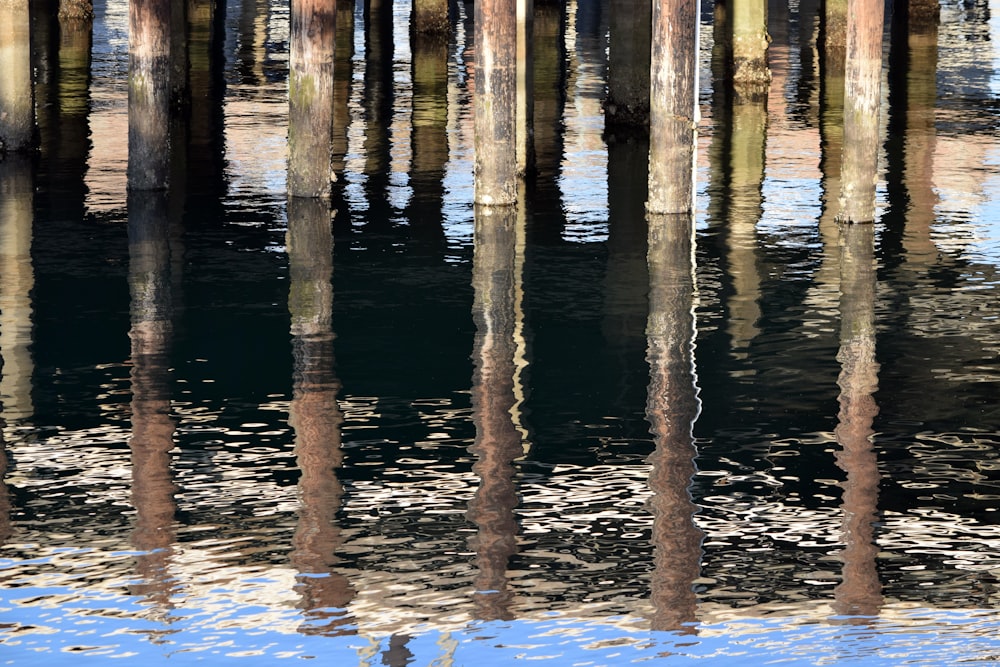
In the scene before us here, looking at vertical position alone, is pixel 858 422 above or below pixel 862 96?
below

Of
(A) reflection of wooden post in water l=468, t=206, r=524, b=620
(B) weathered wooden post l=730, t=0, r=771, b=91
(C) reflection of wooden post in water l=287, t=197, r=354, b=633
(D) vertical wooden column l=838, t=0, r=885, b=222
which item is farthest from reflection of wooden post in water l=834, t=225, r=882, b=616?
(B) weathered wooden post l=730, t=0, r=771, b=91

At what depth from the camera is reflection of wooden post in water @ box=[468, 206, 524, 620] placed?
31.0ft

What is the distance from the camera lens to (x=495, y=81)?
1817 cm

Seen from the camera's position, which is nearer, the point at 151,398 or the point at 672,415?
the point at 672,415

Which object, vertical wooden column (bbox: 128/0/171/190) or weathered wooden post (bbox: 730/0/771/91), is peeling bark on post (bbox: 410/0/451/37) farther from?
vertical wooden column (bbox: 128/0/171/190)

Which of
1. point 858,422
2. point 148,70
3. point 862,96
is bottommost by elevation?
point 858,422

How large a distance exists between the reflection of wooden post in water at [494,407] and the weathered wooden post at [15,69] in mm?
5838

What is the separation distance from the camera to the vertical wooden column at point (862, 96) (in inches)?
692

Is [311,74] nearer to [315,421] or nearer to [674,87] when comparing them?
[674,87]

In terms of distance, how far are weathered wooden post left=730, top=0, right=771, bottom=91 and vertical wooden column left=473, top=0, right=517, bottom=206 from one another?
1035 centimetres

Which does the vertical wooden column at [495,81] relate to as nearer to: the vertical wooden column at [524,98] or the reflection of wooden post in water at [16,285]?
the vertical wooden column at [524,98]

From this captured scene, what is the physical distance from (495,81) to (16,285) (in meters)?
5.09

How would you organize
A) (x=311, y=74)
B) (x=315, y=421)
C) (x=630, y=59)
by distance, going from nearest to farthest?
(x=315, y=421) < (x=311, y=74) < (x=630, y=59)

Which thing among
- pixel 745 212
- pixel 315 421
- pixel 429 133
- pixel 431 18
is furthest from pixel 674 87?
pixel 431 18
